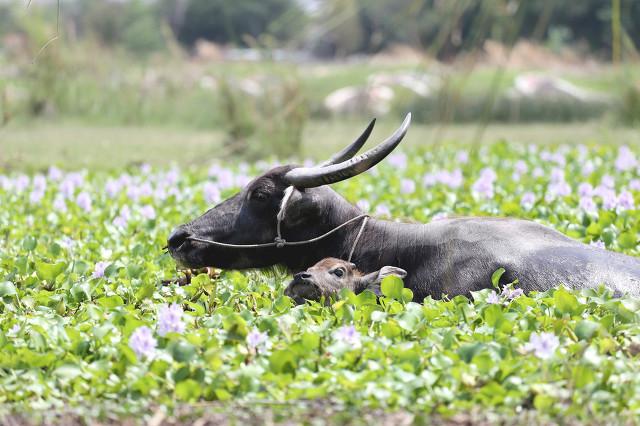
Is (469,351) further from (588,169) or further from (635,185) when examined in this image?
(588,169)

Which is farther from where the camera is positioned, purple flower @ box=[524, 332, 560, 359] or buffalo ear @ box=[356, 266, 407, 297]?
buffalo ear @ box=[356, 266, 407, 297]

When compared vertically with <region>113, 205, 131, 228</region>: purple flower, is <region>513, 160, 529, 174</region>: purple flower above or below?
below

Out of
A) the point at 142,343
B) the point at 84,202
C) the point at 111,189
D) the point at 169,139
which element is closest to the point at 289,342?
the point at 142,343

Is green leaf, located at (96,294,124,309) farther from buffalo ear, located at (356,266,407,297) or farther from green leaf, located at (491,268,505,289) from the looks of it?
green leaf, located at (491,268,505,289)

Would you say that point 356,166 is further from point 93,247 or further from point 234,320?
point 93,247

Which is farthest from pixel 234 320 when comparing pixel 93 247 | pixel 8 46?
pixel 8 46

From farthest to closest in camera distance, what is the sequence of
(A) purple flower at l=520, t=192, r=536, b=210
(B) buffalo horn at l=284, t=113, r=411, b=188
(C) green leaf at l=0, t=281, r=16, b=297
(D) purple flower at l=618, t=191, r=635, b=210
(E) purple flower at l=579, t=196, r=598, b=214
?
(A) purple flower at l=520, t=192, r=536, b=210, (D) purple flower at l=618, t=191, r=635, b=210, (E) purple flower at l=579, t=196, r=598, b=214, (B) buffalo horn at l=284, t=113, r=411, b=188, (C) green leaf at l=0, t=281, r=16, b=297

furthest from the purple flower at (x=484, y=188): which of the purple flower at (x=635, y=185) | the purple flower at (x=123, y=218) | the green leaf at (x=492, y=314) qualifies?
the green leaf at (x=492, y=314)

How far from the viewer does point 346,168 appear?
5.59 meters

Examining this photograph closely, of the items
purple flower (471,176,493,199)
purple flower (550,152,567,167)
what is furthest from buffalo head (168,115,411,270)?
purple flower (550,152,567,167)

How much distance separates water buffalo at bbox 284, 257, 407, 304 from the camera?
17.6 ft

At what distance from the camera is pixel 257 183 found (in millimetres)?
5828

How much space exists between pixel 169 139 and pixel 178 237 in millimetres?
13618

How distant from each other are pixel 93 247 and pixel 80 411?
326cm
